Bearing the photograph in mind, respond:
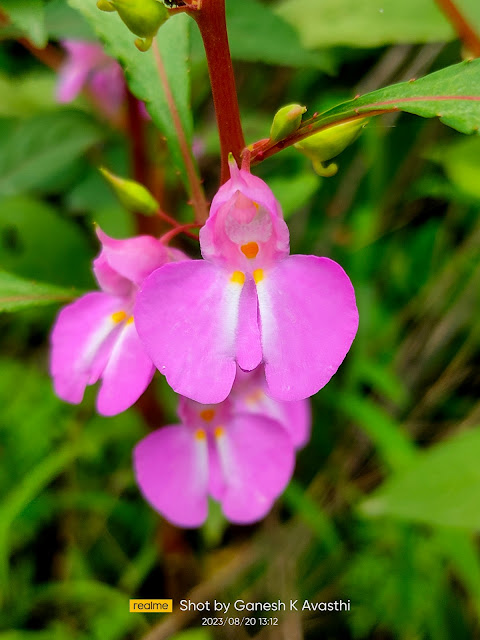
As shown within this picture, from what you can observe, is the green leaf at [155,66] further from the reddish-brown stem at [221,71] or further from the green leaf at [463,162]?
the green leaf at [463,162]

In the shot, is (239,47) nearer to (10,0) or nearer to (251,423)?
(10,0)

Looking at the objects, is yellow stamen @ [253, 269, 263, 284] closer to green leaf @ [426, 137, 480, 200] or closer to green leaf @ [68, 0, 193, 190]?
green leaf @ [68, 0, 193, 190]

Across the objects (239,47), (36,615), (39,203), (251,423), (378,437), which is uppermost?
(239,47)

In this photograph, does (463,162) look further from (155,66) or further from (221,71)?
(221,71)

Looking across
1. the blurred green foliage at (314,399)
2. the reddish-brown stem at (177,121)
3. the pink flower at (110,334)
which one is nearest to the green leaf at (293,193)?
the blurred green foliage at (314,399)

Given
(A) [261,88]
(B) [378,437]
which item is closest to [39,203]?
(A) [261,88]

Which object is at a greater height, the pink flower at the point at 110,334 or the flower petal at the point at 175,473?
the pink flower at the point at 110,334
